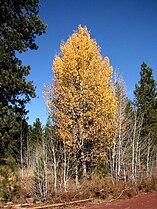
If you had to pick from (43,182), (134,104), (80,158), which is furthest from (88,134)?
(134,104)

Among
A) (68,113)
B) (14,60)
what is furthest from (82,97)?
(14,60)

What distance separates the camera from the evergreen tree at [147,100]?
965 inches

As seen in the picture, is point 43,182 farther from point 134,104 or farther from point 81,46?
point 134,104

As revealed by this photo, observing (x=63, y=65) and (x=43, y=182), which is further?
(x=63, y=65)

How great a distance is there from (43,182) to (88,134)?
448 centimetres

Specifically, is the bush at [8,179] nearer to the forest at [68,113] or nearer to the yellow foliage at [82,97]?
the forest at [68,113]

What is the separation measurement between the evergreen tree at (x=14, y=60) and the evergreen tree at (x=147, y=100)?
12.5 metres

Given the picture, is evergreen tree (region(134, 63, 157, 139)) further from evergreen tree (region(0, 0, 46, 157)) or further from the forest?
evergreen tree (region(0, 0, 46, 157))

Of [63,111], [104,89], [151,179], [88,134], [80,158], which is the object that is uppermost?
[104,89]

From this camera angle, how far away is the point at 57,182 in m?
15.0

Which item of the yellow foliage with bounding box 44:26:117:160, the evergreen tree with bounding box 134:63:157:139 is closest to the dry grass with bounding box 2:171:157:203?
the yellow foliage with bounding box 44:26:117:160

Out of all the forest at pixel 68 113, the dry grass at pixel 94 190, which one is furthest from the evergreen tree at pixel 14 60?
the dry grass at pixel 94 190

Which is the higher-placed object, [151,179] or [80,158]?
[80,158]

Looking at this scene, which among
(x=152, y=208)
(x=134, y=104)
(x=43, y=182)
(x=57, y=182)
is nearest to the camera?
(x=152, y=208)
